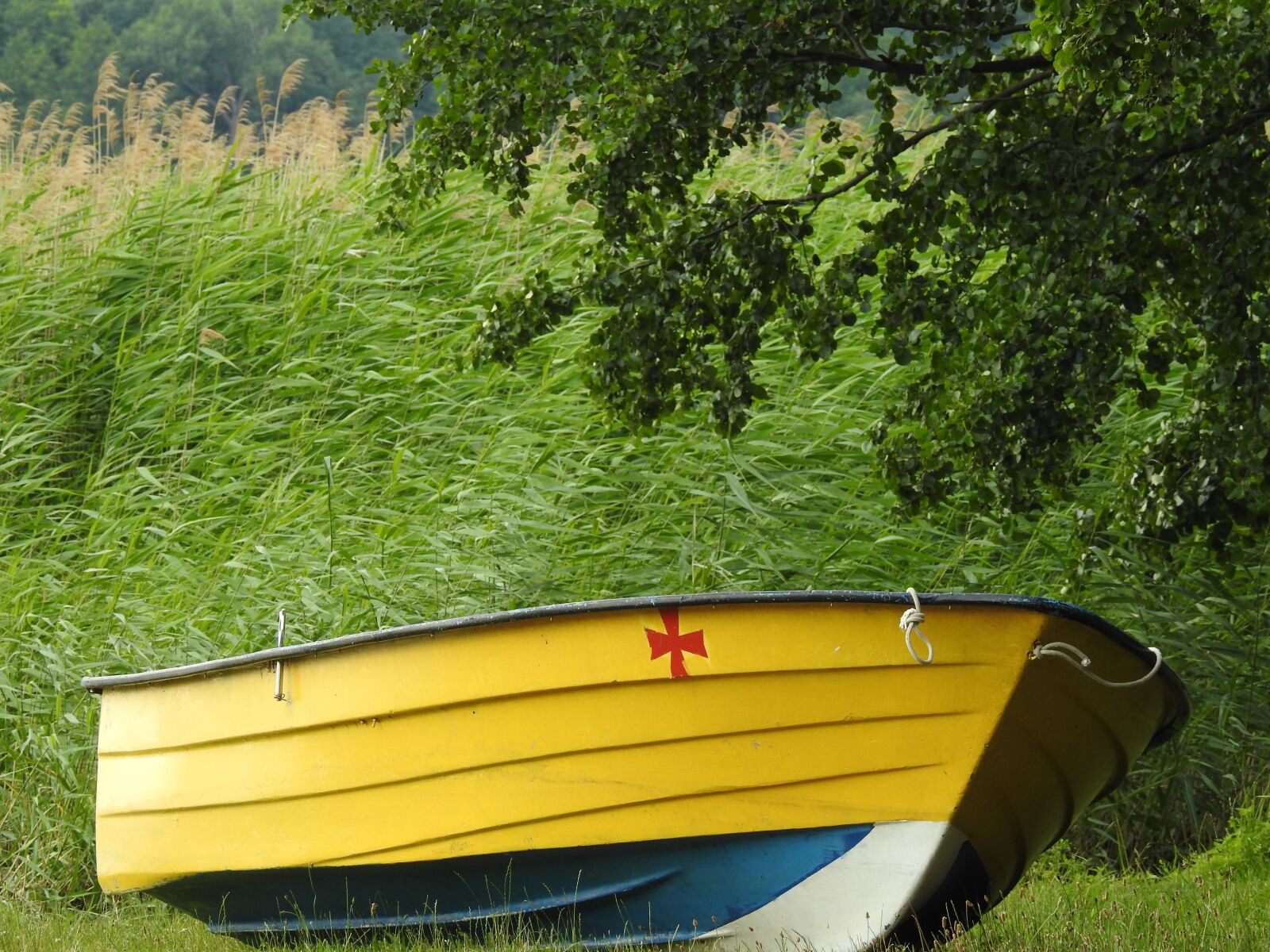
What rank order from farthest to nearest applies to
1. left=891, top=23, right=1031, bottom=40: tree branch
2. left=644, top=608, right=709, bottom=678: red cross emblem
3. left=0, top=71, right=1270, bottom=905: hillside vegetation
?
left=0, top=71, right=1270, bottom=905: hillside vegetation
left=891, top=23, right=1031, bottom=40: tree branch
left=644, top=608, right=709, bottom=678: red cross emblem

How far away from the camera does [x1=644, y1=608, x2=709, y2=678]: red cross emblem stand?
10.5ft

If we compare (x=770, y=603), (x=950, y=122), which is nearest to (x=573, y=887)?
(x=770, y=603)

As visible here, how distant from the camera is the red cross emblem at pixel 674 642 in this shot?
3197 millimetres

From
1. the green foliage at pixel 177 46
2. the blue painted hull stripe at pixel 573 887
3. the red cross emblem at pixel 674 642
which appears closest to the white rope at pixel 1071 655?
the blue painted hull stripe at pixel 573 887

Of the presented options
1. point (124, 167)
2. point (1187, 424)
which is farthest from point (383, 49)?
point (1187, 424)

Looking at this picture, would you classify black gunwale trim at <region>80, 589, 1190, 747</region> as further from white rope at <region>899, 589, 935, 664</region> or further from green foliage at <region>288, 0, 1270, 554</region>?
green foliage at <region>288, 0, 1270, 554</region>

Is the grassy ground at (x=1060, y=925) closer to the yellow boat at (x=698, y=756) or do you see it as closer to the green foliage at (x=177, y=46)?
the yellow boat at (x=698, y=756)

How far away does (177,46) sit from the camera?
3488cm

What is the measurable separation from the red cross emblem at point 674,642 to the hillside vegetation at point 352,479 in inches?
90.8

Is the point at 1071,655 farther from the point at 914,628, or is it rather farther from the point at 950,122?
the point at 950,122

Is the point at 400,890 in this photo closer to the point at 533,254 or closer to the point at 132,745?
the point at 132,745

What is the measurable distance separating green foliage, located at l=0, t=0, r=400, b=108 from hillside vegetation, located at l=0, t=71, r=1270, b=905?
2216 cm

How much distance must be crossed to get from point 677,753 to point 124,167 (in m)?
7.82

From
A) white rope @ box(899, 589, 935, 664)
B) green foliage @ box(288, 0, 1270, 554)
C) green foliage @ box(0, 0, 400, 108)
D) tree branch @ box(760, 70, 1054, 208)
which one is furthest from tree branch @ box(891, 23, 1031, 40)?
green foliage @ box(0, 0, 400, 108)
